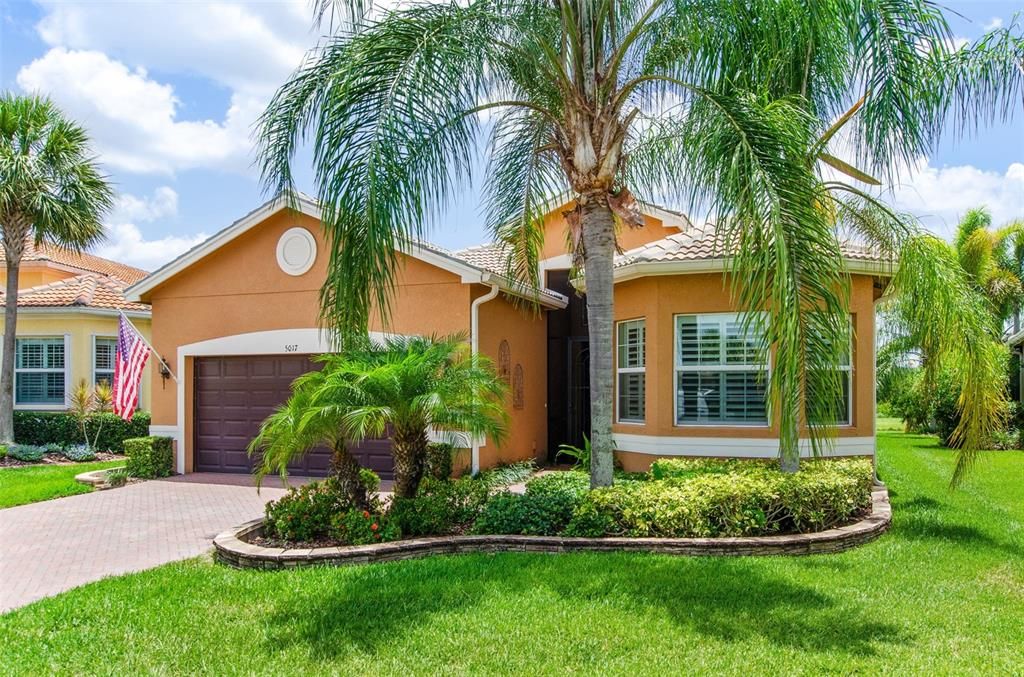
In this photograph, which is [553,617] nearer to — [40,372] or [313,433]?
[313,433]

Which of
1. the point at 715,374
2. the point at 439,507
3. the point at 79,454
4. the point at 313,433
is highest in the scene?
the point at 715,374

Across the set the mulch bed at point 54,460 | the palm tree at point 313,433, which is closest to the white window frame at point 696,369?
the palm tree at point 313,433

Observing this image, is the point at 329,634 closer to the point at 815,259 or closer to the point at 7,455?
the point at 815,259

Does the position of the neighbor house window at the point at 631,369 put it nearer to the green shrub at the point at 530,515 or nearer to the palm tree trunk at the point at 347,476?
the green shrub at the point at 530,515

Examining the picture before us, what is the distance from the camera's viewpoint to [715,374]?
12.5 metres

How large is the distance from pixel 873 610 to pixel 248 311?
1225 cm

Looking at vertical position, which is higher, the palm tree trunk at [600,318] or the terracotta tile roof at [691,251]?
the terracotta tile roof at [691,251]

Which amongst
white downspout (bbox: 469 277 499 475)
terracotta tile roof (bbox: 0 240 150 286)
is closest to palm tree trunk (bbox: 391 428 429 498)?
white downspout (bbox: 469 277 499 475)

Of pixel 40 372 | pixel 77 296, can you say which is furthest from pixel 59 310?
pixel 40 372

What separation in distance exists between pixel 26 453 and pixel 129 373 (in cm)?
531

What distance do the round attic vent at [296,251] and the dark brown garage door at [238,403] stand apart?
1769 mm

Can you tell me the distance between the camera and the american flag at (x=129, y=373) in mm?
14445

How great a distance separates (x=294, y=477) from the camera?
14.4 m

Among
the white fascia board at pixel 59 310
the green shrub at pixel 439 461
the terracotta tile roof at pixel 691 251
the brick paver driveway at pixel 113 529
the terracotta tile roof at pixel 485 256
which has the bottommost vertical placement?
the brick paver driveway at pixel 113 529
